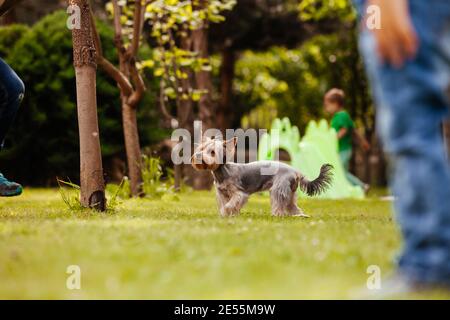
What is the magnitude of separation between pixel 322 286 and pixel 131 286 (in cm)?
84

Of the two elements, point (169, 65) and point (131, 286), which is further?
point (169, 65)

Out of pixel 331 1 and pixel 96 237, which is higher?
pixel 331 1

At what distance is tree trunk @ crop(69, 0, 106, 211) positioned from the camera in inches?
276

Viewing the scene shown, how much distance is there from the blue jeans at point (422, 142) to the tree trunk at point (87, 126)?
411cm

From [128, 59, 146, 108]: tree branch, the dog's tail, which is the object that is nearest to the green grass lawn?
the dog's tail

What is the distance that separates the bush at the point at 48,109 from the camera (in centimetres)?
1376

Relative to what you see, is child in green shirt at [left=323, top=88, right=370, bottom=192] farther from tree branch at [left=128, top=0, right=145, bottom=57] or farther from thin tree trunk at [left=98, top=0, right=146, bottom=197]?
tree branch at [left=128, top=0, right=145, bottom=57]

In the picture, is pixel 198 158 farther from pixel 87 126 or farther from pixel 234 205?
pixel 87 126

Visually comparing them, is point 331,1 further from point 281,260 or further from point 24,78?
point 281,260

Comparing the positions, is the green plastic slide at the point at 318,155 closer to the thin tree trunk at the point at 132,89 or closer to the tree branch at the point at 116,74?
the thin tree trunk at the point at 132,89

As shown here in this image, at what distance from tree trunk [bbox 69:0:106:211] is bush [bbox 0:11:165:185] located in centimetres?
678

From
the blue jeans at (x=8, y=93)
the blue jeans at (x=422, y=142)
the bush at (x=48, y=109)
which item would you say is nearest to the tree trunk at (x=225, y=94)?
the bush at (x=48, y=109)

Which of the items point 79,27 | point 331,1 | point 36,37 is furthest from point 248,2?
point 79,27

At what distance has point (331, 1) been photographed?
1997 cm
